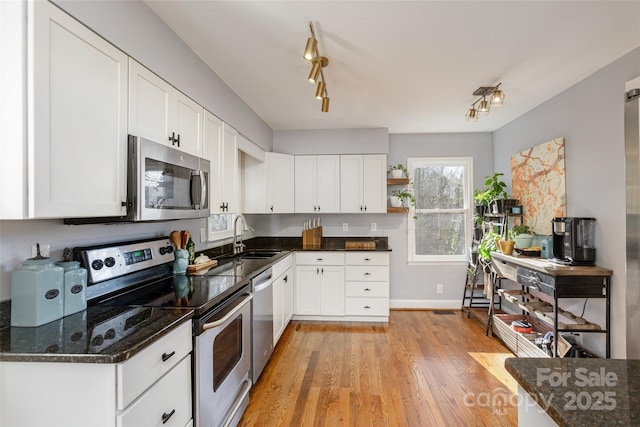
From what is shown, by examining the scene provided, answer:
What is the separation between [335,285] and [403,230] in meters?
1.32

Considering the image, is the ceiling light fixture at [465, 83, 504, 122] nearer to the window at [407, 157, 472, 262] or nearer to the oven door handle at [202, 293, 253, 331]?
the window at [407, 157, 472, 262]

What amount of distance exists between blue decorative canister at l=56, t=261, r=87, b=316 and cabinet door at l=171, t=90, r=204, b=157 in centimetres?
90

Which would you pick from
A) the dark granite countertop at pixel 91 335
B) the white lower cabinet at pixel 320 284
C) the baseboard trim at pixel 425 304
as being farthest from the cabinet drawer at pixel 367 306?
the dark granite countertop at pixel 91 335

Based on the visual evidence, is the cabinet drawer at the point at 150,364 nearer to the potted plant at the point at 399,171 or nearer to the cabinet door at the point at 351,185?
the cabinet door at the point at 351,185

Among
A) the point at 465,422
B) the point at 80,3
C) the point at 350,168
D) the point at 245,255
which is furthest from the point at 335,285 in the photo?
the point at 80,3

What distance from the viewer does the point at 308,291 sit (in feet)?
12.6

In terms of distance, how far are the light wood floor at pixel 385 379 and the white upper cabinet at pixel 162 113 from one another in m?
1.86

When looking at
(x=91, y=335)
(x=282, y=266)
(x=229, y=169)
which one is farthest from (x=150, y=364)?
(x=282, y=266)

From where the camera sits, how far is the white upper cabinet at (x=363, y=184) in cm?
407

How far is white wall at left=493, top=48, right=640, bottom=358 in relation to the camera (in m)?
2.28

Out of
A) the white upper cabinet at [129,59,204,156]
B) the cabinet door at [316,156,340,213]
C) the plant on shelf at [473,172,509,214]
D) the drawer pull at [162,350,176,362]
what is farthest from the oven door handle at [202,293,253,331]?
the plant on shelf at [473,172,509,214]

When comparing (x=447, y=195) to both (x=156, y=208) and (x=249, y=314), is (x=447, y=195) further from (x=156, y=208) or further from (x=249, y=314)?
(x=156, y=208)

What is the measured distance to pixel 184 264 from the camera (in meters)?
2.19

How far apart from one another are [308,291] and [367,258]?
0.84 m
